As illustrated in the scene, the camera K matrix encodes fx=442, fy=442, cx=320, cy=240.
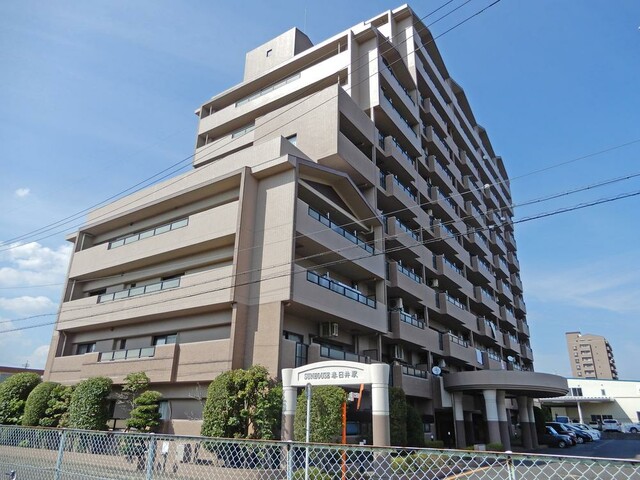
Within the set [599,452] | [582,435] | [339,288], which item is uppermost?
[339,288]

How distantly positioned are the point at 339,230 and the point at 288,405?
33.8ft

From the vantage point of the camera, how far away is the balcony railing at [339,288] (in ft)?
67.3

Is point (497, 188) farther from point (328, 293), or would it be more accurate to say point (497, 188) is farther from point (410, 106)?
point (328, 293)

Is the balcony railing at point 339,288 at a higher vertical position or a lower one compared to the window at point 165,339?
higher

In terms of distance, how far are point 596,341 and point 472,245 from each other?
5050 inches

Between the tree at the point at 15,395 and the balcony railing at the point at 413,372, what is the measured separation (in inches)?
794

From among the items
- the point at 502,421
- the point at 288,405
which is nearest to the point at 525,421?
the point at 502,421

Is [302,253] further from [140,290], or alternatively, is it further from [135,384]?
[135,384]

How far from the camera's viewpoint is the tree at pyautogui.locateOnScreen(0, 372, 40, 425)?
22656 mm

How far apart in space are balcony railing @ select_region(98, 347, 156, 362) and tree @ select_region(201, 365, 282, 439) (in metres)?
6.06

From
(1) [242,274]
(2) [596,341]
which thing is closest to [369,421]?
(1) [242,274]

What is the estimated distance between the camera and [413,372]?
87.4ft

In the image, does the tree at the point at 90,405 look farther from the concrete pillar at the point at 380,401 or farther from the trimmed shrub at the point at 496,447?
the trimmed shrub at the point at 496,447

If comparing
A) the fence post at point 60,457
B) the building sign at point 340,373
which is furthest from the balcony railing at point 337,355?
the fence post at point 60,457
